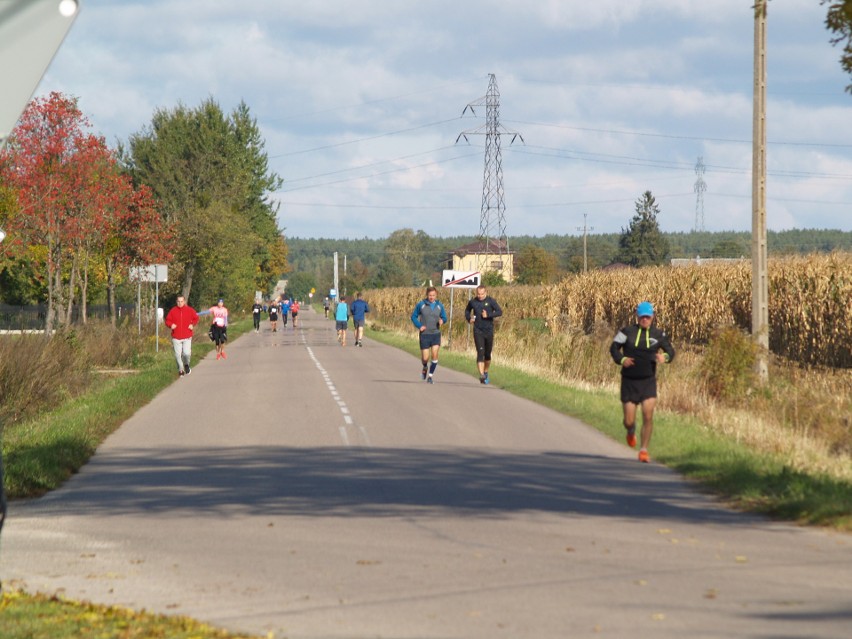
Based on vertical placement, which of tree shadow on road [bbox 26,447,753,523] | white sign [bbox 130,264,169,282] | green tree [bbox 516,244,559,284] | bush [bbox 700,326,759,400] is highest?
green tree [bbox 516,244,559,284]

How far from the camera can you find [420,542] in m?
9.21

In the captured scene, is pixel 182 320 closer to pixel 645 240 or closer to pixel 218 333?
pixel 218 333

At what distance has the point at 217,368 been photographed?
3362 centimetres

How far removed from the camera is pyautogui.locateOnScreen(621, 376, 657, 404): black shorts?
578 inches

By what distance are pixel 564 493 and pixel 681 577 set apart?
156 inches

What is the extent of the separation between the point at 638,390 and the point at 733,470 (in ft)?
7.92

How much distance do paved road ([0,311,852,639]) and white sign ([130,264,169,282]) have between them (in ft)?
72.2

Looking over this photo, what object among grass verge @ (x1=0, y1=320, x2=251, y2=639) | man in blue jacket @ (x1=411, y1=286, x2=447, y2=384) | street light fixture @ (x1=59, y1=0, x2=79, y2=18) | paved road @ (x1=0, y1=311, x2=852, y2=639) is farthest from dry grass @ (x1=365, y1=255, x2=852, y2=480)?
street light fixture @ (x1=59, y1=0, x2=79, y2=18)

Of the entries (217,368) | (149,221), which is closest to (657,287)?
(217,368)

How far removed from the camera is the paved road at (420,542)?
6812 millimetres

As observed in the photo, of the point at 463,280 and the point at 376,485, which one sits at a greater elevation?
the point at 463,280

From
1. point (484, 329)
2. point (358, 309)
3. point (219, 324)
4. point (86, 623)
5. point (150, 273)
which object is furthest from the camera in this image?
point (358, 309)

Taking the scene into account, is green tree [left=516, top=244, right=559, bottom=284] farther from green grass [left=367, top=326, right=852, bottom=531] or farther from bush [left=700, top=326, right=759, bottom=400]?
green grass [left=367, top=326, right=852, bottom=531]

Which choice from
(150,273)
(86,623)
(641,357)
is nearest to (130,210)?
(150,273)
